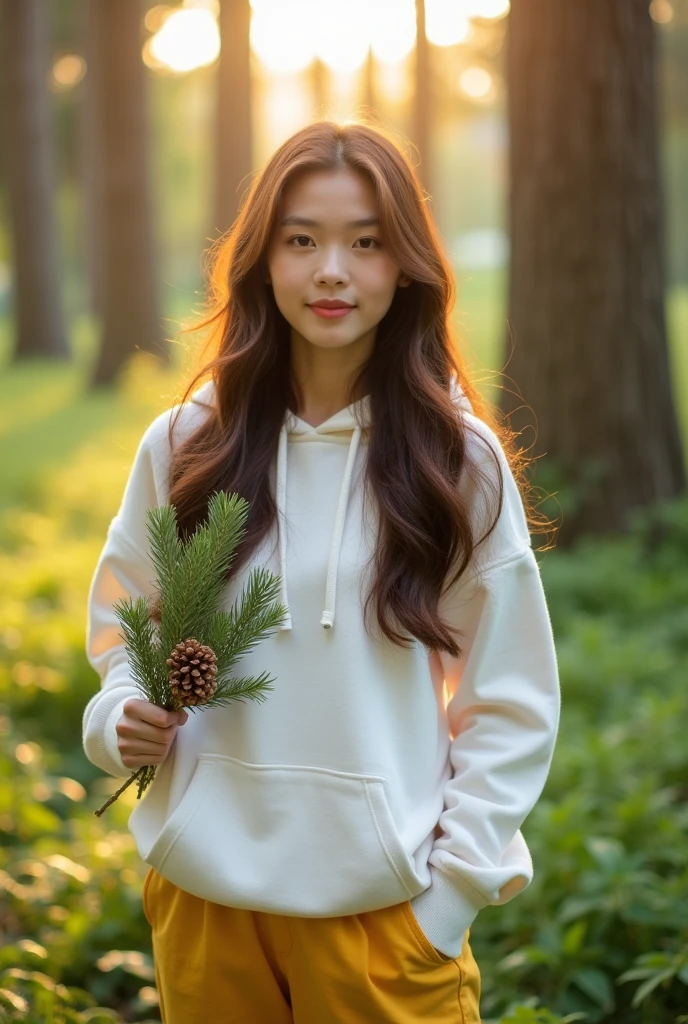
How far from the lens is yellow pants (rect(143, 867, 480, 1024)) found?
2016mm

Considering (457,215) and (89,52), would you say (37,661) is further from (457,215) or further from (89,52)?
(457,215)

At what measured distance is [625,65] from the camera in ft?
19.1

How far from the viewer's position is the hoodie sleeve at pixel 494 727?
2.05m

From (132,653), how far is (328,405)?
0.66m

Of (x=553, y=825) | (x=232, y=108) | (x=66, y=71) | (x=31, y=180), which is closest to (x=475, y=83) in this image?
(x=66, y=71)

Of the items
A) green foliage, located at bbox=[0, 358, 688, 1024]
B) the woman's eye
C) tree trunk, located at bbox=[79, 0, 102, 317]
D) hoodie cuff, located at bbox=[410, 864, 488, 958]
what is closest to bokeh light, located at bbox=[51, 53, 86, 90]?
tree trunk, located at bbox=[79, 0, 102, 317]

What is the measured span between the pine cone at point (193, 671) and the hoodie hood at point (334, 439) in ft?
0.87

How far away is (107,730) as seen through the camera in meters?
2.20

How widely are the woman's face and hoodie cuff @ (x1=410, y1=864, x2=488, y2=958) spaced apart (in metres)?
1.03

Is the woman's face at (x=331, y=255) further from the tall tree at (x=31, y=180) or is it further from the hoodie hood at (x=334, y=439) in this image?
the tall tree at (x=31, y=180)

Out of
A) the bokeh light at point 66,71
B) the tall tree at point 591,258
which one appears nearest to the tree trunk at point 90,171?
the bokeh light at point 66,71

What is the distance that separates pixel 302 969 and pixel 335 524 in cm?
82

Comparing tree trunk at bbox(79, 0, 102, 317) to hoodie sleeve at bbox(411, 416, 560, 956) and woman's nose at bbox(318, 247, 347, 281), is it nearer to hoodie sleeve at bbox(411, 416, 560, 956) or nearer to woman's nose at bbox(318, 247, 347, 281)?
woman's nose at bbox(318, 247, 347, 281)

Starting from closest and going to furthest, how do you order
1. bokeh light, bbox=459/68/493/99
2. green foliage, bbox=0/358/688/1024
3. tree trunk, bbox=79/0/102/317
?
1. green foliage, bbox=0/358/688/1024
2. tree trunk, bbox=79/0/102/317
3. bokeh light, bbox=459/68/493/99
